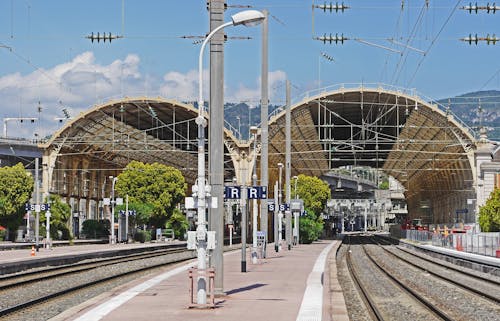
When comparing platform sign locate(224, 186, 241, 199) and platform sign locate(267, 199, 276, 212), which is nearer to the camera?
platform sign locate(224, 186, 241, 199)

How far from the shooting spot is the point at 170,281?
29156 millimetres

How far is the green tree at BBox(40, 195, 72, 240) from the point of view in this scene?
3393 inches

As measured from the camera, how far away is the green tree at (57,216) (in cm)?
8619

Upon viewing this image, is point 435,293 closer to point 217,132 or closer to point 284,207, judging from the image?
point 217,132

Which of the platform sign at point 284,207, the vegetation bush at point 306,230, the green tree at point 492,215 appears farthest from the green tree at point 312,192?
the platform sign at point 284,207

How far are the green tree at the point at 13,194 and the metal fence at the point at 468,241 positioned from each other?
3870 centimetres

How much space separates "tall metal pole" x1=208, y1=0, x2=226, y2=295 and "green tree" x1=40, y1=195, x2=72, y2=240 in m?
66.4

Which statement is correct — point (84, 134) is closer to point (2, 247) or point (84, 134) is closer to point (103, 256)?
point (2, 247)

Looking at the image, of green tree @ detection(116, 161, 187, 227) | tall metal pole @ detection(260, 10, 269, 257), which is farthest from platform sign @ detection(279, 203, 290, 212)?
green tree @ detection(116, 161, 187, 227)

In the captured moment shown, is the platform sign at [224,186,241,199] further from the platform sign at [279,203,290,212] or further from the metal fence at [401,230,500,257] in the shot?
the platform sign at [279,203,290,212]

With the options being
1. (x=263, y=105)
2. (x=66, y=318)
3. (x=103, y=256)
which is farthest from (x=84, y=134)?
(x=66, y=318)

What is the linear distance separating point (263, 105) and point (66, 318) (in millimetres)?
27635

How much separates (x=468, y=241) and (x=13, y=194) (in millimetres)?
45450

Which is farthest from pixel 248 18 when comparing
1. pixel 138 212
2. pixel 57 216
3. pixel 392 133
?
pixel 392 133
